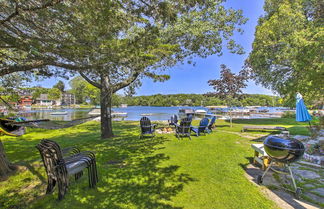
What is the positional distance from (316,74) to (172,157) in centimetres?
576

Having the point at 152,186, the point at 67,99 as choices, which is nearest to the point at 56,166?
the point at 152,186

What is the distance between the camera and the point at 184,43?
26.2ft

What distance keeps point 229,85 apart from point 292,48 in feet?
12.5

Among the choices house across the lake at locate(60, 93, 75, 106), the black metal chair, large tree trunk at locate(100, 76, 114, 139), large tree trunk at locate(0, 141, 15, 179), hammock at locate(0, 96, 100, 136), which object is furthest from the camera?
house across the lake at locate(60, 93, 75, 106)

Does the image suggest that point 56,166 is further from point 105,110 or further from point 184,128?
point 184,128

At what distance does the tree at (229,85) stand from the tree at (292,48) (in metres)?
1.51

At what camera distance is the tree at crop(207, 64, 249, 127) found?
1060 centimetres

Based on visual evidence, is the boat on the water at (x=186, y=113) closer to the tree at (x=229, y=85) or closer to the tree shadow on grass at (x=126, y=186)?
the tree at (x=229, y=85)

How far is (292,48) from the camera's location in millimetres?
7852

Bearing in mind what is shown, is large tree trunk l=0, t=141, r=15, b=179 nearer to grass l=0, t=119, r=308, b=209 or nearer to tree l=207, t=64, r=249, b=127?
grass l=0, t=119, r=308, b=209

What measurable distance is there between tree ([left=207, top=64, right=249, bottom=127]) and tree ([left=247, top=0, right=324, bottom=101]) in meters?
1.51

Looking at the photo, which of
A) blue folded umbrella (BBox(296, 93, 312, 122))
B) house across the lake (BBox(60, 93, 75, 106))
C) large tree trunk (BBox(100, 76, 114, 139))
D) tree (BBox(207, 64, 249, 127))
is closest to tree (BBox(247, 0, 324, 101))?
tree (BBox(207, 64, 249, 127))

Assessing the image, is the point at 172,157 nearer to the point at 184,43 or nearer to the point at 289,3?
the point at 184,43

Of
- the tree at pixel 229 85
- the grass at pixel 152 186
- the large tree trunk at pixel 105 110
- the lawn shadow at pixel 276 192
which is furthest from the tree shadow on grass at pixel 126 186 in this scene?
the tree at pixel 229 85
